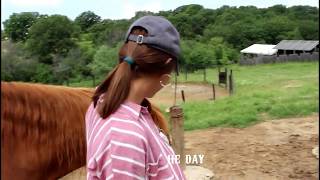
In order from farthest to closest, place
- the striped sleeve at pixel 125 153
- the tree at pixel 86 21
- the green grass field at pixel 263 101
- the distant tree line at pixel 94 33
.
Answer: the green grass field at pixel 263 101 → the tree at pixel 86 21 → the distant tree line at pixel 94 33 → the striped sleeve at pixel 125 153

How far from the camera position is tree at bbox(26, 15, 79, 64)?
1817mm

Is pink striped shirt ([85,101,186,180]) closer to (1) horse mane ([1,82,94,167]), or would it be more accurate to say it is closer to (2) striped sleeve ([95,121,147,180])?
(2) striped sleeve ([95,121,147,180])

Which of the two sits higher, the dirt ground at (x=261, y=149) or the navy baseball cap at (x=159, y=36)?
the navy baseball cap at (x=159, y=36)

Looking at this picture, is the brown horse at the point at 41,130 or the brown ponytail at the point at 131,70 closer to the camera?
the brown ponytail at the point at 131,70

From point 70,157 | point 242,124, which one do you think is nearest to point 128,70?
point 70,157

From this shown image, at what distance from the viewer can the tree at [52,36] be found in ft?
5.96

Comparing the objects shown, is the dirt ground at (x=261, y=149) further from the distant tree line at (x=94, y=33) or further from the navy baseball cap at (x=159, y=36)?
the navy baseball cap at (x=159, y=36)

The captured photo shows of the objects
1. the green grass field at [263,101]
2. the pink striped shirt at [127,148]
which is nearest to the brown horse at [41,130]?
the pink striped shirt at [127,148]

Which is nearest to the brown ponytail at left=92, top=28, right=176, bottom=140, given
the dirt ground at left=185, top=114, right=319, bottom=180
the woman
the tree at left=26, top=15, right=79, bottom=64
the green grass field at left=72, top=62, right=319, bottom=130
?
the woman

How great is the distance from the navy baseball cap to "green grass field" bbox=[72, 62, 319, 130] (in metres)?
4.23

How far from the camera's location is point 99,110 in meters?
0.80

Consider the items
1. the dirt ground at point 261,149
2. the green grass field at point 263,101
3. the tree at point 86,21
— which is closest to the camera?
the tree at point 86,21

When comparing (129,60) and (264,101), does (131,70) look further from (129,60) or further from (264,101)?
(264,101)

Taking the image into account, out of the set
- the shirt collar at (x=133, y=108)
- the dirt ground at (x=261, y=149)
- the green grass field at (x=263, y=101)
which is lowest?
the dirt ground at (x=261, y=149)
